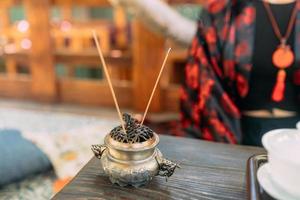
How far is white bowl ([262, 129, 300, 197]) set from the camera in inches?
18.9

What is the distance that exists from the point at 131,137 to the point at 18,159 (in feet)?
2.33

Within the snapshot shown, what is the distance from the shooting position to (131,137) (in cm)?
57

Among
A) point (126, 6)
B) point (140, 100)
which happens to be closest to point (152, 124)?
point (140, 100)

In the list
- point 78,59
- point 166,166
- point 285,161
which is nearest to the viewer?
point 285,161

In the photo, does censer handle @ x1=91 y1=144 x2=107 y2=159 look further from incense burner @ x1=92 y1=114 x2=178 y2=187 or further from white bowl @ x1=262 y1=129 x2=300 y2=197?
white bowl @ x1=262 y1=129 x2=300 y2=197

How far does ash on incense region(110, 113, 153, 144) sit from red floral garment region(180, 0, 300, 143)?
1.84ft

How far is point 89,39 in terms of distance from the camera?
270 cm

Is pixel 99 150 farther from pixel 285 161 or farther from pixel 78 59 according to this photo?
pixel 78 59

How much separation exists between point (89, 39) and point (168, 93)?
33.4 inches

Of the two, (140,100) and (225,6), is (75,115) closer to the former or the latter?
(140,100)

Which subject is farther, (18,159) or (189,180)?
(18,159)

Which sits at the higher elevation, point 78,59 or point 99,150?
point 99,150

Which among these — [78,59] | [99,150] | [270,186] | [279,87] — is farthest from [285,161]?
[78,59]

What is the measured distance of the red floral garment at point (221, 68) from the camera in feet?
3.61
